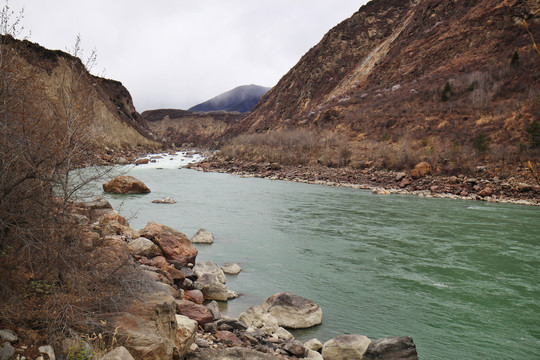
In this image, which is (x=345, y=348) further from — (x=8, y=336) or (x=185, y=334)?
(x=8, y=336)

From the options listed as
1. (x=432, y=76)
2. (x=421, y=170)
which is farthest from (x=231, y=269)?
(x=432, y=76)

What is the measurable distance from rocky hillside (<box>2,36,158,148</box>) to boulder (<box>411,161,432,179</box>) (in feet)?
75.2

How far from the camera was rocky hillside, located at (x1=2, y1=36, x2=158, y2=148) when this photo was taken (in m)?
5.19

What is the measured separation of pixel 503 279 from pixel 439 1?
5862 centimetres

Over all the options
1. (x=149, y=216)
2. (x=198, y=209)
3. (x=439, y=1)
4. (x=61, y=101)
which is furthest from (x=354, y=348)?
(x=439, y=1)

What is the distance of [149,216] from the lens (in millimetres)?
15508

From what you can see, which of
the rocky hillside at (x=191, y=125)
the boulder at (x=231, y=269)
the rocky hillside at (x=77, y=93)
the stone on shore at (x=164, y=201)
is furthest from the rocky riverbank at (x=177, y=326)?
the rocky hillside at (x=191, y=125)

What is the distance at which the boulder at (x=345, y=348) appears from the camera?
5.52 meters

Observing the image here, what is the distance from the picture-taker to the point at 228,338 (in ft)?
18.4

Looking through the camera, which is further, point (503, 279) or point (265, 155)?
point (265, 155)

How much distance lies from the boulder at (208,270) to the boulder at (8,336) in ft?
16.9

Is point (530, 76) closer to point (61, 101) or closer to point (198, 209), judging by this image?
point (198, 209)

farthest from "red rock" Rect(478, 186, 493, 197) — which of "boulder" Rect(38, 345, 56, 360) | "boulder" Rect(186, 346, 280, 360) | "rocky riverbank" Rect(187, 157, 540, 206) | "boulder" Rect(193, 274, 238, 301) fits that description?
"boulder" Rect(38, 345, 56, 360)

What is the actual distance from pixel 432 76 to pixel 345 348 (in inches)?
1815
